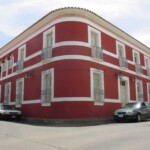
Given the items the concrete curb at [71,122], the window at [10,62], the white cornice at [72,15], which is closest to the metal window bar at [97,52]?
the white cornice at [72,15]

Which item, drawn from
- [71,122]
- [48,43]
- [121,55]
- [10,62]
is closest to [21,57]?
[10,62]

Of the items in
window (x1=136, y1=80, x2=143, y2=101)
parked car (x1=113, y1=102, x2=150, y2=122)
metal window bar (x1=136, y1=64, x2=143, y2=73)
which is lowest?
parked car (x1=113, y1=102, x2=150, y2=122)

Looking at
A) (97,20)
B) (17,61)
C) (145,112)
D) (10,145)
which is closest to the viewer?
(10,145)

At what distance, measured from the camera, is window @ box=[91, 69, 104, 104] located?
57.0 feet

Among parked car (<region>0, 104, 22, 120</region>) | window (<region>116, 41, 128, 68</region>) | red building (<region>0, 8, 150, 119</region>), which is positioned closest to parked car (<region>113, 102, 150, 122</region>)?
red building (<region>0, 8, 150, 119</region>)

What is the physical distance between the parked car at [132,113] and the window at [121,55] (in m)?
4.87

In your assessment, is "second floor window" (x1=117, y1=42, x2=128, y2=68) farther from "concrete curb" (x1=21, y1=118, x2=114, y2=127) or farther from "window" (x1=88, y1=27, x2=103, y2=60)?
"concrete curb" (x1=21, y1=118, x2=114, y2=127)

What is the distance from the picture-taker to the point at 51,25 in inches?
728

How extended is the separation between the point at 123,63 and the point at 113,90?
327cm

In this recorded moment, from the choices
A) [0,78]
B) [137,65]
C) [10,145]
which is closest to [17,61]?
[0,78]

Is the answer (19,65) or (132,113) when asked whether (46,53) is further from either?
(132,113)

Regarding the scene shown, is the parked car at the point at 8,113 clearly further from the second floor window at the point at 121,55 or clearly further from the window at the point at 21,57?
the second floor window at the point at 121,55

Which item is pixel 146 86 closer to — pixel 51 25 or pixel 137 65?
pixel 137 65

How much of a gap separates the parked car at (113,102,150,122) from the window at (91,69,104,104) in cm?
158
